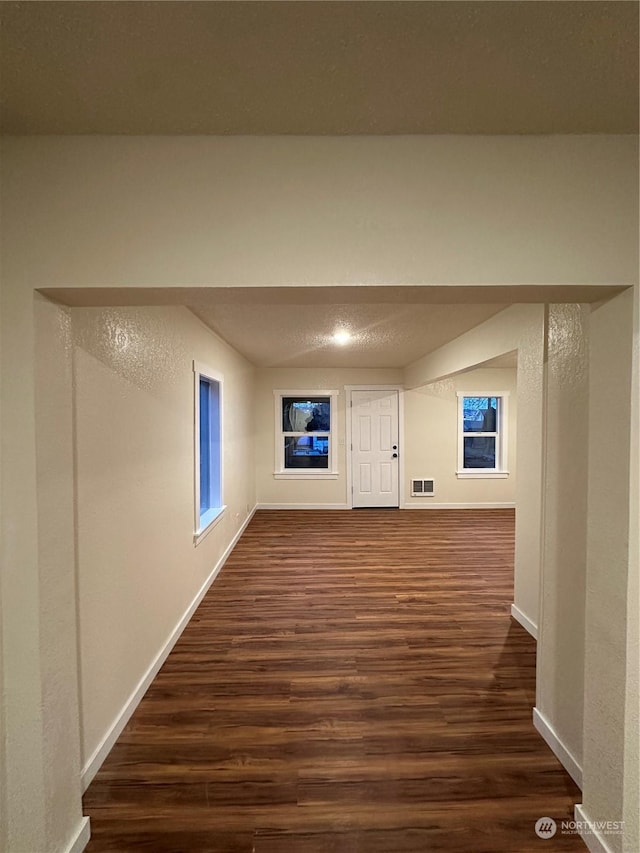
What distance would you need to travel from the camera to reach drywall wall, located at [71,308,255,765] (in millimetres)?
1546

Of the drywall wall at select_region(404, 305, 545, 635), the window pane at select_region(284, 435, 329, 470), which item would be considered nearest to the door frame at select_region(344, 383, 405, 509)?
the window pane at select_region(284, 435, 329, 470)

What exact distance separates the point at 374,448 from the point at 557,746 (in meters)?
4.69

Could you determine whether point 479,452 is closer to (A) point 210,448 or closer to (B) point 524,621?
(B) point 524,621

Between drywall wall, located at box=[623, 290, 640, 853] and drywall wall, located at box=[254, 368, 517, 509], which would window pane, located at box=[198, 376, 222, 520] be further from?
drywall wall, located at box=[623, 290, 640, 853]

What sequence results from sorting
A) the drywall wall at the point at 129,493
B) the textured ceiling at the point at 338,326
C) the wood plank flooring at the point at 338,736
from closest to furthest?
the wood plank flooring at the point at 338,736
the drywall wall at the point at 129,493
the textured ceiling at the point at 338,326

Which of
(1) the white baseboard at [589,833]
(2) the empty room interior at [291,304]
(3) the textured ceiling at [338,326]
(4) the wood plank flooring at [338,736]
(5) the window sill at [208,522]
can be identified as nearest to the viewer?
(2) the empty room interior at [291,304]

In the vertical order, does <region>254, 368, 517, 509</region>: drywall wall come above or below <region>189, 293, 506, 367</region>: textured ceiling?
below

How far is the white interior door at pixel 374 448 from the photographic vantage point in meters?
6.21

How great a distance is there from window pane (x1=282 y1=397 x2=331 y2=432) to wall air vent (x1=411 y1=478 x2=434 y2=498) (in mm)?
1722

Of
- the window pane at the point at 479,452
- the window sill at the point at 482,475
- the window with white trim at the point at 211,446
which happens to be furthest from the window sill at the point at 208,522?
the window pane at the point at 479,452

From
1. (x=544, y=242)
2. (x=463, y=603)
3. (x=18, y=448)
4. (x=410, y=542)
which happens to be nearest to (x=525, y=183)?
(x=544, y=242)

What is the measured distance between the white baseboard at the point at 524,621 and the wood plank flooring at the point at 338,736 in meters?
0.05

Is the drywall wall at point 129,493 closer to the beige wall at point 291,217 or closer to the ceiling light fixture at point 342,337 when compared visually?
the beige wall at point 291,217

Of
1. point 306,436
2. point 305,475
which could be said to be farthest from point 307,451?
point 305,475
